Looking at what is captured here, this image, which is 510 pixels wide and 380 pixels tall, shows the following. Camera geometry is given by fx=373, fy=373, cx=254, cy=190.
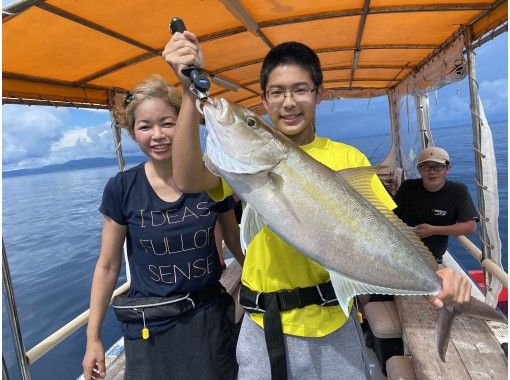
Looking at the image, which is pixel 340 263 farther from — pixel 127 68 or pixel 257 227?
pixel 127 68

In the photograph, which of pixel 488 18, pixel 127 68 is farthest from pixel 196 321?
pixel 488 18

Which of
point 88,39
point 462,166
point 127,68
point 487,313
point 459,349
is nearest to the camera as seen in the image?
point 487,313

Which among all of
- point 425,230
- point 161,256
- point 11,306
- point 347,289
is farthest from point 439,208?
point 11,306

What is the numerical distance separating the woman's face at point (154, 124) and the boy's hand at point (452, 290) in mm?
1640

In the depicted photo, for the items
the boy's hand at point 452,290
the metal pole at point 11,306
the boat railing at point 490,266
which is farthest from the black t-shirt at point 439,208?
the metal pole at point 11,306

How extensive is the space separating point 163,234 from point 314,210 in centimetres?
99

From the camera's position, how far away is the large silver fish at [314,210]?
5.72 feet

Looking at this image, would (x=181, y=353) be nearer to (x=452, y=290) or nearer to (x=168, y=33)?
(x=452, y=290)

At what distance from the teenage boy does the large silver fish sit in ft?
→ 0.87

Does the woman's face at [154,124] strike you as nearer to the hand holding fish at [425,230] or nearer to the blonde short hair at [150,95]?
the blonde short hair at [150,95]

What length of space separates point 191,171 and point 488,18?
162 inches

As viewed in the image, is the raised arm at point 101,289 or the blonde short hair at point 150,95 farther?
the raised arm at point 101,289

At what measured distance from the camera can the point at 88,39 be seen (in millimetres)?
3770

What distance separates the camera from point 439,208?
215 inches
